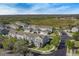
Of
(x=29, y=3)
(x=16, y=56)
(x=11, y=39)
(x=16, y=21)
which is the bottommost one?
(x=16, y=56)

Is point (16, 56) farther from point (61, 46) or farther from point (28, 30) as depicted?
point (61, 46)

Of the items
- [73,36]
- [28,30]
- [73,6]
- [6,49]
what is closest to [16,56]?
[6,49]

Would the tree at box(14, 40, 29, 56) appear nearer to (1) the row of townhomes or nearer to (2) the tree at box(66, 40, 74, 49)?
(1) the row of townhomes

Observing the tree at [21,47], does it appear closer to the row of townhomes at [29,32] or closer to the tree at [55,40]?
the row of townhomes at [29,32]

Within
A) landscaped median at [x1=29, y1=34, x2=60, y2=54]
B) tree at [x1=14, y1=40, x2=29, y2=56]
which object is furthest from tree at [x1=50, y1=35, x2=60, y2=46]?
tree at [x1=14, y1=40, x2=29, y2=56]

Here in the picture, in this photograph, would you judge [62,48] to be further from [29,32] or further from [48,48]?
[29,32]

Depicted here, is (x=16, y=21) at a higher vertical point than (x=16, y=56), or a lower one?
higher

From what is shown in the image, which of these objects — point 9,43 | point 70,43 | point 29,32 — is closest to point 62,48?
point 70,43
